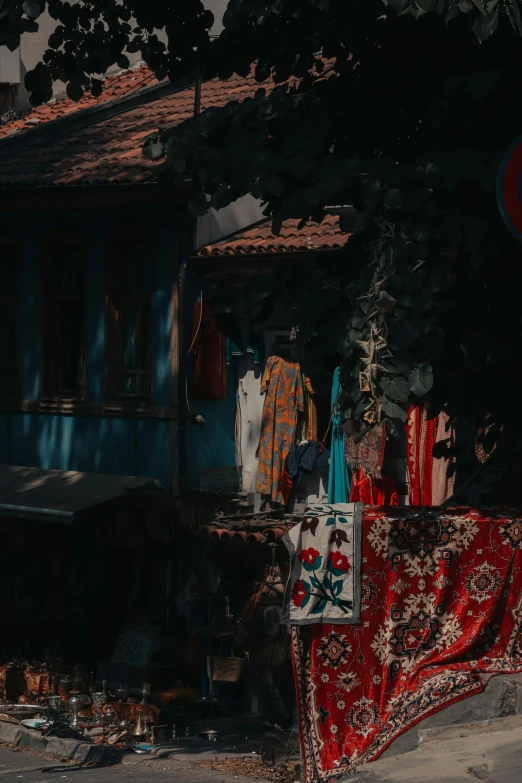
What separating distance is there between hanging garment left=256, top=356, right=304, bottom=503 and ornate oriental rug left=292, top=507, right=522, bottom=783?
5.34 m

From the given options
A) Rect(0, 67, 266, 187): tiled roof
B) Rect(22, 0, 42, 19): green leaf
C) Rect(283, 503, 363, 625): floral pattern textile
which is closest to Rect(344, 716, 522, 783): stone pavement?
Rect(283, 503, 363, 625): floral pattern textile

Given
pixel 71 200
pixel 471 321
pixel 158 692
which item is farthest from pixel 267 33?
pixel 158 692

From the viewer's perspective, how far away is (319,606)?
9656mm

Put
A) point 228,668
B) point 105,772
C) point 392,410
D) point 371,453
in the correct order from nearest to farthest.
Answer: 1. point 392,410
2. point 105,772
3. point 371,453
4. point 228,668

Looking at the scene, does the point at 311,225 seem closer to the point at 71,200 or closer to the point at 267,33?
the point at 71,200

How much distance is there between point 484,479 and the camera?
11.1 m

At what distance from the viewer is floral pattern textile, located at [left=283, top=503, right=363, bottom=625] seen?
9617 mm

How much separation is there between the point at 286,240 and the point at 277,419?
1.77 metres

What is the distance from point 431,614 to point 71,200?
868cm

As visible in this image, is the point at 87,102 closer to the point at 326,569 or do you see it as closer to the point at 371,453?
the point at 371,453

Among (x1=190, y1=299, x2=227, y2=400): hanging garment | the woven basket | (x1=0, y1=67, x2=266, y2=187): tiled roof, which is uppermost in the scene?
(x1=0, y1=67, x2=266, y2=187): tiled roof

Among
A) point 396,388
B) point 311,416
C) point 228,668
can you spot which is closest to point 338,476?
point 311,416

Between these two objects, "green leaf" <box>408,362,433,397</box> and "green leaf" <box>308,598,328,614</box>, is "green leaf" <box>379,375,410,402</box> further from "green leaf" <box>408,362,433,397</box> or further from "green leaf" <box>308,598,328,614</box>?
"green leaf" <box>308,598,328,614</box>

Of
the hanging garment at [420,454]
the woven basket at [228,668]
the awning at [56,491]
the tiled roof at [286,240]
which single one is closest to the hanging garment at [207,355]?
the tiled roof at [286,240]
